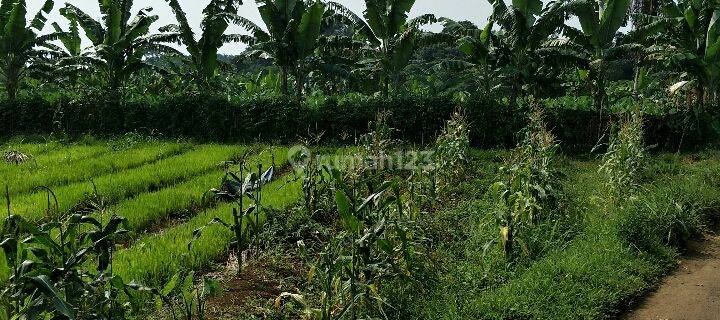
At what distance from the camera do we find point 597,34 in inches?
569

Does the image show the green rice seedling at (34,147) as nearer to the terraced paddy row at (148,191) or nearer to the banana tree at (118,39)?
the terraced paddy row at (148,191)

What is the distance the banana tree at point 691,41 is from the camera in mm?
13500

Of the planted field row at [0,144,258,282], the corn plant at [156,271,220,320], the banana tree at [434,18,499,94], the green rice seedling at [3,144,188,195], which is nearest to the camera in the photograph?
the corn plant at [156,271,220,320]

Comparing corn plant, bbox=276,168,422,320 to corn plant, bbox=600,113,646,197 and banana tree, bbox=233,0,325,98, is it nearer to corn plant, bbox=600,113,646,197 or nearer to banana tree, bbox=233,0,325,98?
corn plant, bbox=600,113,646,197

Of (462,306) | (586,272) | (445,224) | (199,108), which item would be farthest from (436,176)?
(199,108)

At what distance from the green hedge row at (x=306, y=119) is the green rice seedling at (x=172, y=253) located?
706 centimetres

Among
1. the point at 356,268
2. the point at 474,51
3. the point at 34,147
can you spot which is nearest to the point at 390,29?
the point at 474,51

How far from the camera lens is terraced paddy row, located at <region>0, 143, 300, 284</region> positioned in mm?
Answer: 6211

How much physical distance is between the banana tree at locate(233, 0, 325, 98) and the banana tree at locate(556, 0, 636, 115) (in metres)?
5.78

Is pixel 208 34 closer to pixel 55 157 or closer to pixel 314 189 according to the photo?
pixel 55 157

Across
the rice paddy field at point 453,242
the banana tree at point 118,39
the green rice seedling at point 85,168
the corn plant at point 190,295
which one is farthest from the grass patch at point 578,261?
the banana tree at point 118,39

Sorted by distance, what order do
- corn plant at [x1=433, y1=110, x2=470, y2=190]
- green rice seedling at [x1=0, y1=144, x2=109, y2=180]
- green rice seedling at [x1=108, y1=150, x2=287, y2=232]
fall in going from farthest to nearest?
1. green rice seedling at [x1=0, y1=144, x2=109, y2=180]
2. corn plant at [x1=433, y1=110, x2=470, y2=190]
3. green rice seedling at [x1=108, y1=150, x2=287, y2=232]

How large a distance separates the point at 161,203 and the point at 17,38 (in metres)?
11.8

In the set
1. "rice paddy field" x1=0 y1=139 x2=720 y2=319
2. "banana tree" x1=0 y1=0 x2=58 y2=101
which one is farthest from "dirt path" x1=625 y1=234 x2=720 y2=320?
"banana tree" x1=0 y1=0 x2=58 y2=101
